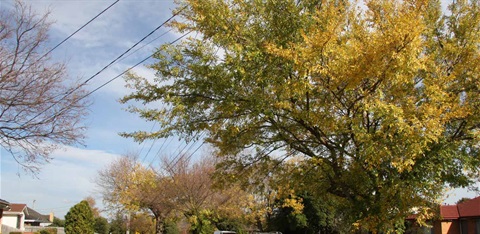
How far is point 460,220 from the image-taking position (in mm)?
29812

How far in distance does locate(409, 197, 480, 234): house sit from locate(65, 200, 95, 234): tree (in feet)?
73.5

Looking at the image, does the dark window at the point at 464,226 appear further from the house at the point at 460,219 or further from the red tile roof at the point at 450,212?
the red tile roof at the point at 450,212

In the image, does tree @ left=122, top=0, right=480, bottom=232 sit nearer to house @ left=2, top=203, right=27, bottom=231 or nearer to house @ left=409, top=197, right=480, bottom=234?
house @ left=409, top=197, right=480, bottom=234

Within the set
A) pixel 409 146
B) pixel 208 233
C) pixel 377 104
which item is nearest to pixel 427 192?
pixel 409 146

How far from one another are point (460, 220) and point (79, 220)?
81.9 feet

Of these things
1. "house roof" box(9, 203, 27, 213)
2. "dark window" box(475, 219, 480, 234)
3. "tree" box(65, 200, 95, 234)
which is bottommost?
"dark window" box(475, 219, 480, 234)

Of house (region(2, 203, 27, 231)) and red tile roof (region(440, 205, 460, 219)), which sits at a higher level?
house (region(2, 203, 27, 231))

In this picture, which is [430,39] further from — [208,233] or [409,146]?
[208,233]

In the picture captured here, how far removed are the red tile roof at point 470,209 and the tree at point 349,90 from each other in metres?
18.3

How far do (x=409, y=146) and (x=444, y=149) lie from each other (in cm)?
214

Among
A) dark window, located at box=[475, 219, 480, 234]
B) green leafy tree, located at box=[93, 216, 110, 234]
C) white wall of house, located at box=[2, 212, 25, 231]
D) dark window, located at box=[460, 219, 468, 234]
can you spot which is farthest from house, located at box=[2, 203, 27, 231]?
dark window, located at box=[475, 219, 480, 234]

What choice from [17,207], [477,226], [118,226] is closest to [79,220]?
[477,226]

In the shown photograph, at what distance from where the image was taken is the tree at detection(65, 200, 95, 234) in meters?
31.2

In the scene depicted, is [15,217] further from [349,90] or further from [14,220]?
[349,90]
